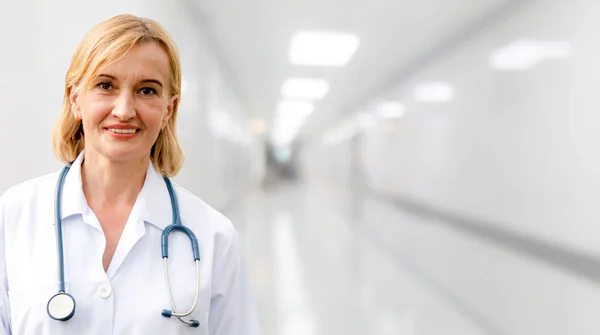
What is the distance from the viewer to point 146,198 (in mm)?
1142

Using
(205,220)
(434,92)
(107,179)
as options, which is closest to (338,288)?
(434,92)

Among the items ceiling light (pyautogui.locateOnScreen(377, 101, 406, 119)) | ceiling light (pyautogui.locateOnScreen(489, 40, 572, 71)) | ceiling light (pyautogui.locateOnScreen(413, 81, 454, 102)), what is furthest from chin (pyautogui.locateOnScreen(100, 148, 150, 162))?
ceiling light (pyautogui.locateOnScreen(377, 101, 406, 119))

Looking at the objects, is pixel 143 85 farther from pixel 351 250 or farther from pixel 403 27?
pixel 351 250

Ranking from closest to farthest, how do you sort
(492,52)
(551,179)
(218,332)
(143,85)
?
(143,85), (218,332), (551,179), (492,52)

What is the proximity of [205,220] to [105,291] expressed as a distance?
0.28 meters

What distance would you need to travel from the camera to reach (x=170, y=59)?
112 cm

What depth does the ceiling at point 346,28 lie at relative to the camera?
14.9 feet

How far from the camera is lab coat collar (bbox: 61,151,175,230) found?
1.07 metres

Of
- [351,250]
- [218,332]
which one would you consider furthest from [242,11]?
[218,332]

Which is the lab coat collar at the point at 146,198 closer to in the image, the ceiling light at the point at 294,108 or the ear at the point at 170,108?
the ear at the point at 170,108

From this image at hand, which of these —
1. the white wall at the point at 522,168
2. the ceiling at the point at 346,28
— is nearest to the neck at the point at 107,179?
the white wall at the point at 522,168

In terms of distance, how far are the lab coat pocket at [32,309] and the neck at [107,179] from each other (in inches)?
8.5

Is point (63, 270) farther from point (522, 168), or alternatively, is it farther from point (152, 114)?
point (522, 168)

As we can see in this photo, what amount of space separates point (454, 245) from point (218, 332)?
4403 millimetres
